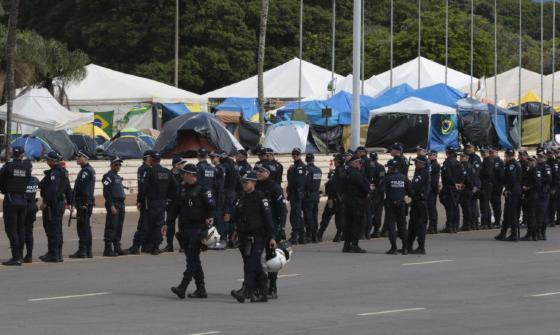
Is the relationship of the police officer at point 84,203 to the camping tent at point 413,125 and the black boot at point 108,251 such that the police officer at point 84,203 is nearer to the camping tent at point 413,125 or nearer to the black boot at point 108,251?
the black boot at point 108,251

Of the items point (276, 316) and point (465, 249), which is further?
point (465, 249)

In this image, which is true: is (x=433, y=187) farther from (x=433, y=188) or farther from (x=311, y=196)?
(x=311, y=196)

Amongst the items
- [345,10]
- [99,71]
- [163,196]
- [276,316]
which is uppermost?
[345,10]

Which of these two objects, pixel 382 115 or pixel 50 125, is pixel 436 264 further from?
pixel 382 115

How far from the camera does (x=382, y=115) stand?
4838 centimetres

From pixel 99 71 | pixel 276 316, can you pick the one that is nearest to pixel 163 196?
pixel 276 316

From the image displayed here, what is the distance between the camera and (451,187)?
27562 mm

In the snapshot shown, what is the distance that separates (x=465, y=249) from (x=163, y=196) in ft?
19.3

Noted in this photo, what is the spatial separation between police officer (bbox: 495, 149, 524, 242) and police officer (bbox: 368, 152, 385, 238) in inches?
96.9

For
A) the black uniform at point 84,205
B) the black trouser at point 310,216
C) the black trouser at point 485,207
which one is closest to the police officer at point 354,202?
the black trouser at point 310,216

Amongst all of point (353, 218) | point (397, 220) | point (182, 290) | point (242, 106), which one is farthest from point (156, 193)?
point (242, 106)

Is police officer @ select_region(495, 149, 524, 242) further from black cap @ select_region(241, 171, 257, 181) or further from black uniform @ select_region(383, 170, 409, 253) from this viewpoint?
black cap @ select_region(241, 171, 257, 181)

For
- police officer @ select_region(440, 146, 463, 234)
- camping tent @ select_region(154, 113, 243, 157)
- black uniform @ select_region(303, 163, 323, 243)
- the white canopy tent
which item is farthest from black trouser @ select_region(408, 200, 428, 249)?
the white canopy tent

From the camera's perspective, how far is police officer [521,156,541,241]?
83.4 feet
